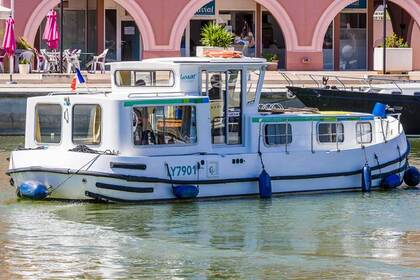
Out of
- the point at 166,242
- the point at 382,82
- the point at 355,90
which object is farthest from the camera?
the point at 382,82

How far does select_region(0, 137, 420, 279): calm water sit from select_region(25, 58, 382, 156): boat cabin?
100cm

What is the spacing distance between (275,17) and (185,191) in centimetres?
2465

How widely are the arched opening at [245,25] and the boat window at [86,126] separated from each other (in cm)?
2567

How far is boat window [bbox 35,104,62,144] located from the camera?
25109 mm

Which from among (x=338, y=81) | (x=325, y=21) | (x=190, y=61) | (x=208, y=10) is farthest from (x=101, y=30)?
(x=190, y=61)

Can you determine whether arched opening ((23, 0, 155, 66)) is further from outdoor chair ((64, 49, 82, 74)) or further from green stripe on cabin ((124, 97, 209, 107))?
green stripe on cabin ((124, 97, 209, 107))

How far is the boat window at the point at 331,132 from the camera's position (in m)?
26.7

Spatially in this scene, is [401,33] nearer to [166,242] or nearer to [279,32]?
[279,32]

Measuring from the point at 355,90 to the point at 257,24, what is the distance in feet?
38.6

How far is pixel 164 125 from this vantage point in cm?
2494

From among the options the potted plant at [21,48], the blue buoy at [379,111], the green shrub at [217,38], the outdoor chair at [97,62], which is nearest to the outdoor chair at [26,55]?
the potted plant at [21,48]

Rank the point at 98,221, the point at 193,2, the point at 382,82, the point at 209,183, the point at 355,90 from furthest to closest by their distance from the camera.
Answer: the point at 193,2
the point at 382,82
the point at 355,90
the point at 209,183
the point at 98,221

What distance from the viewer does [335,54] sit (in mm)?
51188

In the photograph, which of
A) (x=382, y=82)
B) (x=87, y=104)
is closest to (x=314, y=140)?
(x=87, y=104)
